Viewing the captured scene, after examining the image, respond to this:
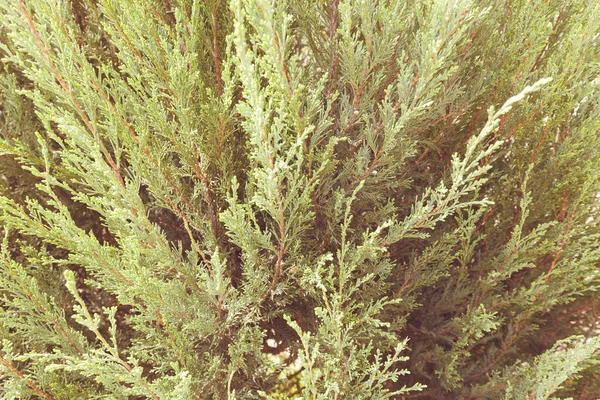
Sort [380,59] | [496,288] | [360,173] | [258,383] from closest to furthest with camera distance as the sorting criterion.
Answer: [380,59] < [360,173] < [258,383] < [496,288]

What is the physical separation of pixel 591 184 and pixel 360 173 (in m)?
1.41

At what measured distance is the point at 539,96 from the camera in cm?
260

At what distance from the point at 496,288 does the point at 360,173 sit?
4.63 feet

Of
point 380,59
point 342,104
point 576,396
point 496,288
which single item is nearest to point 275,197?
point 342,104

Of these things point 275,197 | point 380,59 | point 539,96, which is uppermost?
point 539,96

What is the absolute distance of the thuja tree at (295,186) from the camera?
191 cm

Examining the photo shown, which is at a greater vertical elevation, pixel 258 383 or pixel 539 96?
pixel 539 96

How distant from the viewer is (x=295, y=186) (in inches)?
75.5

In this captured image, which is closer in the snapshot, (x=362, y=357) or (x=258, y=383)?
(x=362, y=357)

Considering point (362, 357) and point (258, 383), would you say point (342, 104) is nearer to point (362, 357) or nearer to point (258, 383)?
point (362, 357)

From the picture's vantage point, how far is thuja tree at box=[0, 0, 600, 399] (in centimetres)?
191

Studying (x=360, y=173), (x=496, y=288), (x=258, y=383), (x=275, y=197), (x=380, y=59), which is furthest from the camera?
(x=496, y=288)

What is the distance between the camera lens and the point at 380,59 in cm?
207

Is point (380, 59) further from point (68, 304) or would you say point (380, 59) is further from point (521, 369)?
point (68, 304)
